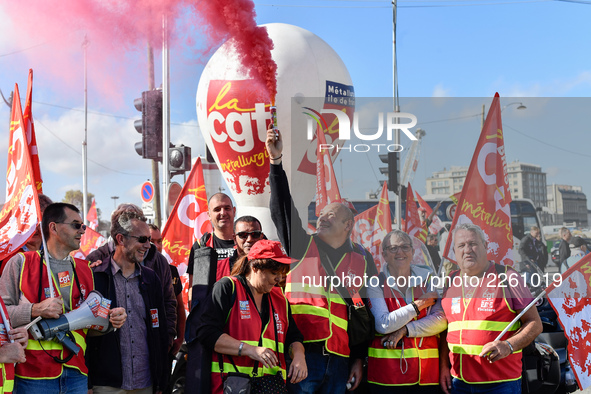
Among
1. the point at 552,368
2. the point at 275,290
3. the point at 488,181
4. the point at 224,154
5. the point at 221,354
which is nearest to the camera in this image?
the point at 221,354

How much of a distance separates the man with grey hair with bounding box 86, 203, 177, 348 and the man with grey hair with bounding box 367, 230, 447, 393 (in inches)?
61.6

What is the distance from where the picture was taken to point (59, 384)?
13.1 ft

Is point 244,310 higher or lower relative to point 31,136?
lower

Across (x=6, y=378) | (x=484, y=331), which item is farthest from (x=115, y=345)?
(x=484, y=331)

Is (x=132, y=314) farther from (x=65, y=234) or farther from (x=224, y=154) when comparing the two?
(x=224, y=154)

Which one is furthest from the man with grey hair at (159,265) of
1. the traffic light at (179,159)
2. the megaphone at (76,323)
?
the traffic light at (179,159)

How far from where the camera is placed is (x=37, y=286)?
13.2 feet

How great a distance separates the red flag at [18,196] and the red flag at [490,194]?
283 cm

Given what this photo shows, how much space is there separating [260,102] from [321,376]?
6.43 meters

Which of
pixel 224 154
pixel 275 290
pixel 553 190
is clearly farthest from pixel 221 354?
pixel 224 154

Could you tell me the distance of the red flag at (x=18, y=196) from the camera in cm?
414

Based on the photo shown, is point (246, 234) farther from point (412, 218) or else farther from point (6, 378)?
point (6, 378)

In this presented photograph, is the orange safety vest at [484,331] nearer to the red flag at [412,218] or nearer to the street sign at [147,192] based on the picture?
the red flag at [412,218]

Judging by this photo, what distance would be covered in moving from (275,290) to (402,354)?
1013 millimetres
